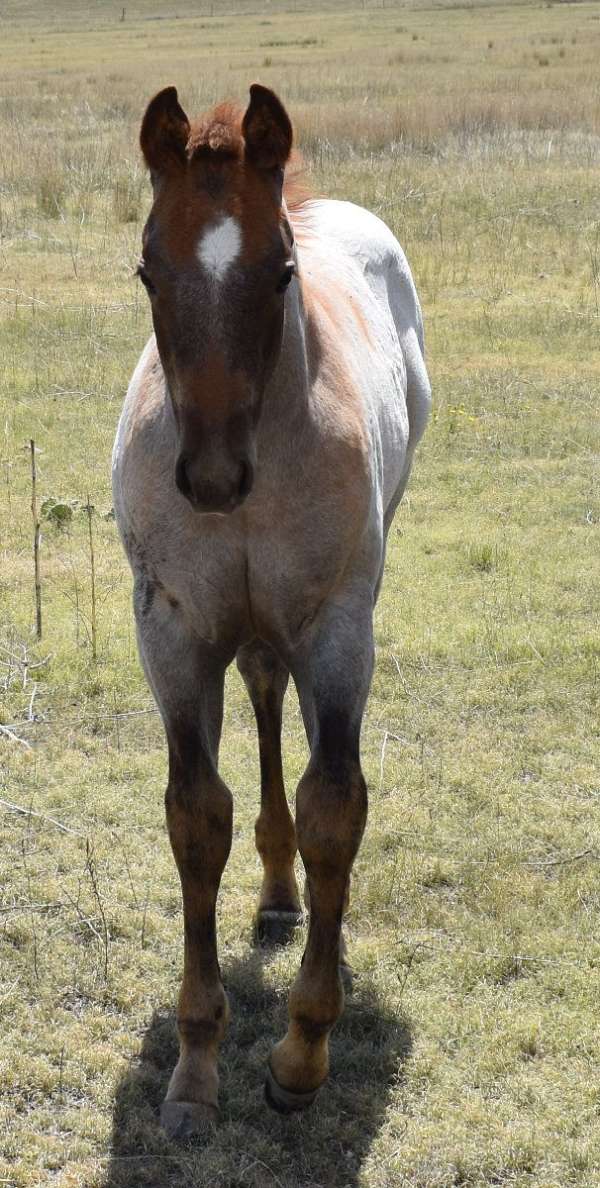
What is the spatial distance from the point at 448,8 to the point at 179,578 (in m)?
64.2

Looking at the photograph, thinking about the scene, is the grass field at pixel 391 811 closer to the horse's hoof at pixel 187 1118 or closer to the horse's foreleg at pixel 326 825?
the horse's hoof at pixel 187 1118

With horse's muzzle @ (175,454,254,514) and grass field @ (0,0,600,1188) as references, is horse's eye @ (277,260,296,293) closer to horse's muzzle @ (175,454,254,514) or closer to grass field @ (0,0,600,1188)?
horse's muzzle @ (175,454,254,514)

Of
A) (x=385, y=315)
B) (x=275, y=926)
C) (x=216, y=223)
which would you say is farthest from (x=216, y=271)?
(x=275, y=926)

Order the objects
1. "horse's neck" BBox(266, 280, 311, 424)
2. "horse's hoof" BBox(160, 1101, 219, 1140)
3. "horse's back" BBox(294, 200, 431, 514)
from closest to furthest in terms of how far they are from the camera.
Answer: "horse's neck" BBox(266, 280, 311, 424)
"horse's hoof" BBox(160, 1101, 219, 1140)
"horse's back" BBox(294, 200, 431, 514)

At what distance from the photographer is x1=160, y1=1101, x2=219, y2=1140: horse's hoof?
306cm

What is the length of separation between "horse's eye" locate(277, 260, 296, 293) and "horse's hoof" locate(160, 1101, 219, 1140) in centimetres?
190

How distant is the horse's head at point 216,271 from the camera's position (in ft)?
8.24

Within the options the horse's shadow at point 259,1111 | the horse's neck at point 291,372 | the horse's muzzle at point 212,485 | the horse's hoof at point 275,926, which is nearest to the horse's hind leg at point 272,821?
the horse's hoof at point 275,926

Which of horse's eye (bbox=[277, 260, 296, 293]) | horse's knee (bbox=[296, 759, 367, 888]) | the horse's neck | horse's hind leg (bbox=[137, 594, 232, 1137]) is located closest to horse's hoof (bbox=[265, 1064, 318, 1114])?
horse's hind leg (bbox=[137, 594, 232, 1137])

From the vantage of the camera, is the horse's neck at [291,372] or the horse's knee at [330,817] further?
the horse's knee at [330,817]

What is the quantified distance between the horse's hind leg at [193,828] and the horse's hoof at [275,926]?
645 mm

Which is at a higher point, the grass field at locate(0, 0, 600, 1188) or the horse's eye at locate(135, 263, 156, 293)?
the horse's eye at locate(135, 263, 156, 293)

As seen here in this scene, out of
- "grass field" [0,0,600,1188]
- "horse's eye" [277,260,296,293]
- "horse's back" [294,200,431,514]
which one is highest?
"horse's eye" [277,260,296,293]

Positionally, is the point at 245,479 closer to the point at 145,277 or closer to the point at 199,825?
the point at 145,277
